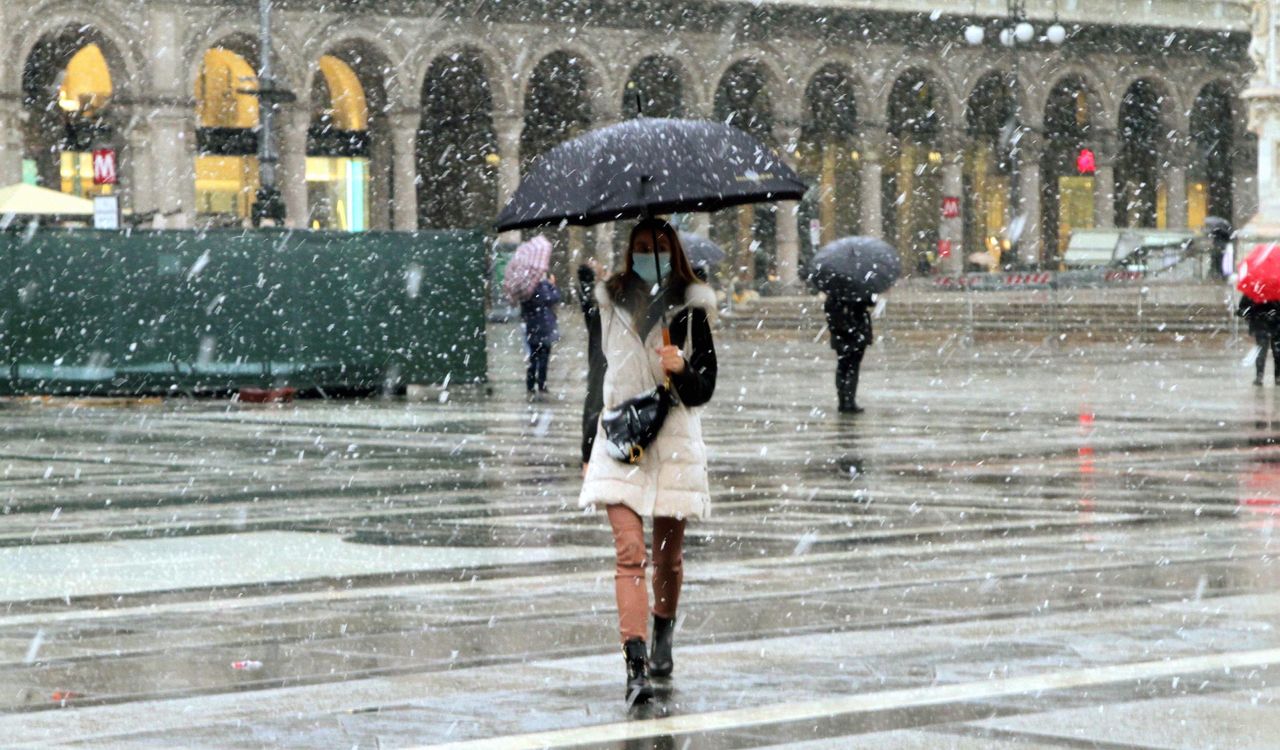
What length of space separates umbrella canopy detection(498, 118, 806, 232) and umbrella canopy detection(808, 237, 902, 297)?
14192 millimetres

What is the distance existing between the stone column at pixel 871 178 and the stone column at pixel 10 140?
85.0 ft

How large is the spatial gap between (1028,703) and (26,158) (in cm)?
5137

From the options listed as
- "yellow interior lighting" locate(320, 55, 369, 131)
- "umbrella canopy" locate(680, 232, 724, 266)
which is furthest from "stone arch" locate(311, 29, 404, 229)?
"umbrella canopy" locate(680, 232, 724, 266)

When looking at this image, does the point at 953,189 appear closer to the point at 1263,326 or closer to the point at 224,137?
the point at 224,137

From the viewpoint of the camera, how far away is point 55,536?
13.0 m

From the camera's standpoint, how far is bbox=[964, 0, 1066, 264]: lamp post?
63969mm

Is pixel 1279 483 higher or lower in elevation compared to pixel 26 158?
lower

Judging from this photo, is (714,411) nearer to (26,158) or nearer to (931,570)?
(931,570)

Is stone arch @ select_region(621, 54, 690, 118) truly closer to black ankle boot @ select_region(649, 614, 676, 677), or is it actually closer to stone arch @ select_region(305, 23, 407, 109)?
stone arch @ select_region(305, 23, 407, 109)

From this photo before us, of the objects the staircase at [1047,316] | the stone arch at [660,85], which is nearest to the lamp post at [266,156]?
the staircase at [1047,316]

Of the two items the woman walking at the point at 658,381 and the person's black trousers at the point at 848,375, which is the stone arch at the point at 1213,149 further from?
the woman walking at the point at 658,381

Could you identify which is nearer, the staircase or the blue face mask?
the blue face mask

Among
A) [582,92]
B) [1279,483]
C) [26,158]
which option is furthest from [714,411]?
[582,92]

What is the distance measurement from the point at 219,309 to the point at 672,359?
1824 centimetres
